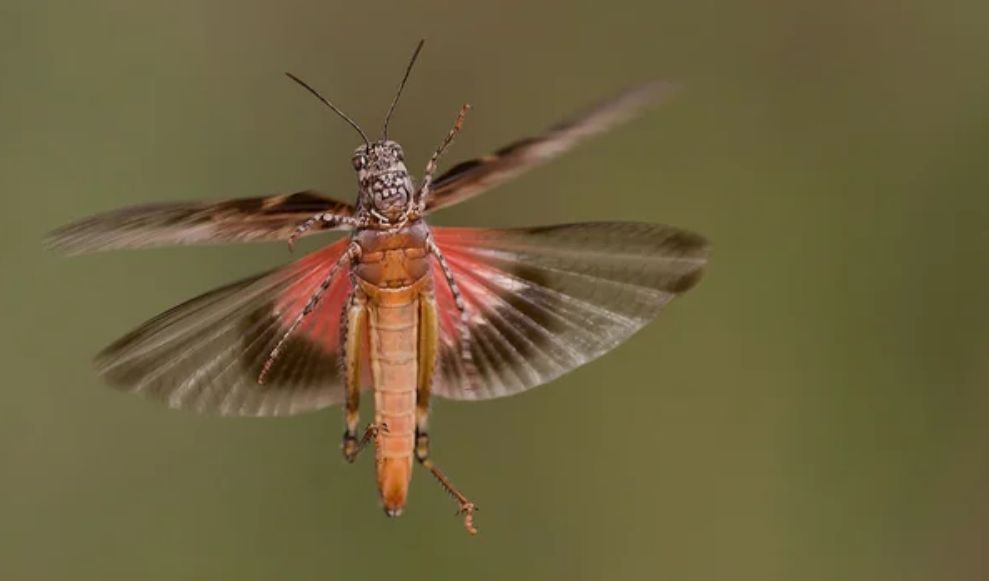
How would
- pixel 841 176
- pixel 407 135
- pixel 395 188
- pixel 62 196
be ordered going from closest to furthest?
pixel 395 188 → pixel 62 196 → pixel 407 135 → pixel 841 176

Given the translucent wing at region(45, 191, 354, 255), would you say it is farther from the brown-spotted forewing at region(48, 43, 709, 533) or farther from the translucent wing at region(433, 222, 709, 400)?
the translucent wing at region(433, 222, 709, 400)

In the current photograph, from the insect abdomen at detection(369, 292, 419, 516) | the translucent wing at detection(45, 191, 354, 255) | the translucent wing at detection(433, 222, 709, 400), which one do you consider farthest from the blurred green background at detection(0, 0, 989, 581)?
the translucent wing at detection(45, 191, 354, 255)

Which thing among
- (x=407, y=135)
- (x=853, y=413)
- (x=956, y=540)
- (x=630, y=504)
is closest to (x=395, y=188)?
(x=407, y=135)

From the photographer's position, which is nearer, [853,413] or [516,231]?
[516,231]

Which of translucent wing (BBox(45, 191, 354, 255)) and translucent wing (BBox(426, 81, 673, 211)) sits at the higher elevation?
translucent wing (BBox(426, 81, 673, 211))

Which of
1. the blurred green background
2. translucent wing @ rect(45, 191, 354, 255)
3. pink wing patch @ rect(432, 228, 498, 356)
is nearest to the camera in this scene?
translucent wing @ rect(45, 191, 354, 255)

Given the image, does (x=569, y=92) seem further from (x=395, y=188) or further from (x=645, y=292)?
(x=395, y=188)

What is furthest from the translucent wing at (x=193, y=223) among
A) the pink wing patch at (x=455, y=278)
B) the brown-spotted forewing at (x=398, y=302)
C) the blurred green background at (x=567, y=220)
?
the blurred green background at (x=567, y=220)
